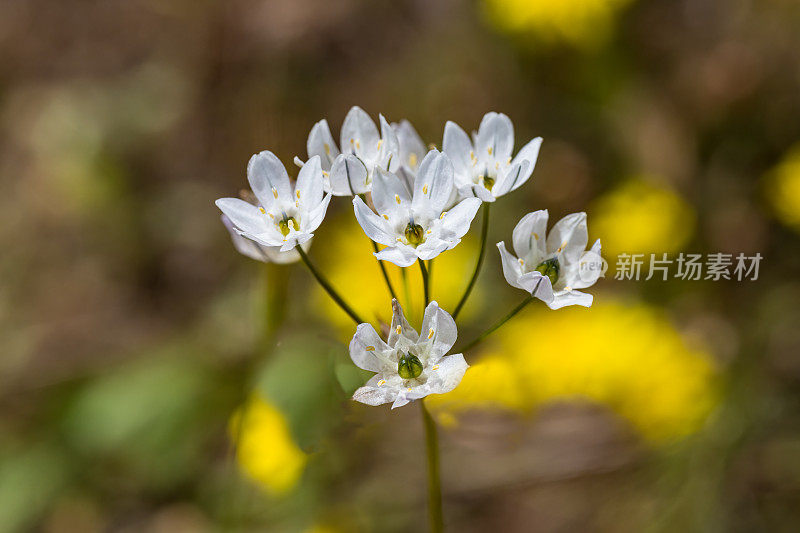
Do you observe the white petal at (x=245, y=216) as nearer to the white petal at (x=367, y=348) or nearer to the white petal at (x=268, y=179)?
the white petal at (x=268, y=179)

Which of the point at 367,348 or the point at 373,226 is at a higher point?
the point at 373,226

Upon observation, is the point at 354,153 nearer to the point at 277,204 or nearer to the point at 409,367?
the point at 277,204

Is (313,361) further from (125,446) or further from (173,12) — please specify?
(173,12)

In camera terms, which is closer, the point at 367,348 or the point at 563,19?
the point at 367,348

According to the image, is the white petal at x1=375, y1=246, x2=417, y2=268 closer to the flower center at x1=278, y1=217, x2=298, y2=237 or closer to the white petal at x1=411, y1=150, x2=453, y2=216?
the white petal at x1=411, y1=150, x2=453, y2=216

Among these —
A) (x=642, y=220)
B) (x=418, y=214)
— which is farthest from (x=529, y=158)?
(x=642, y=220)

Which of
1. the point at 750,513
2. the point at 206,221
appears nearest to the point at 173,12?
the point at 206,221

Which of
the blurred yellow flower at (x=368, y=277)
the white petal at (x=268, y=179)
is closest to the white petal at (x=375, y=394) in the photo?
the white petal at (x=268, y=179)
